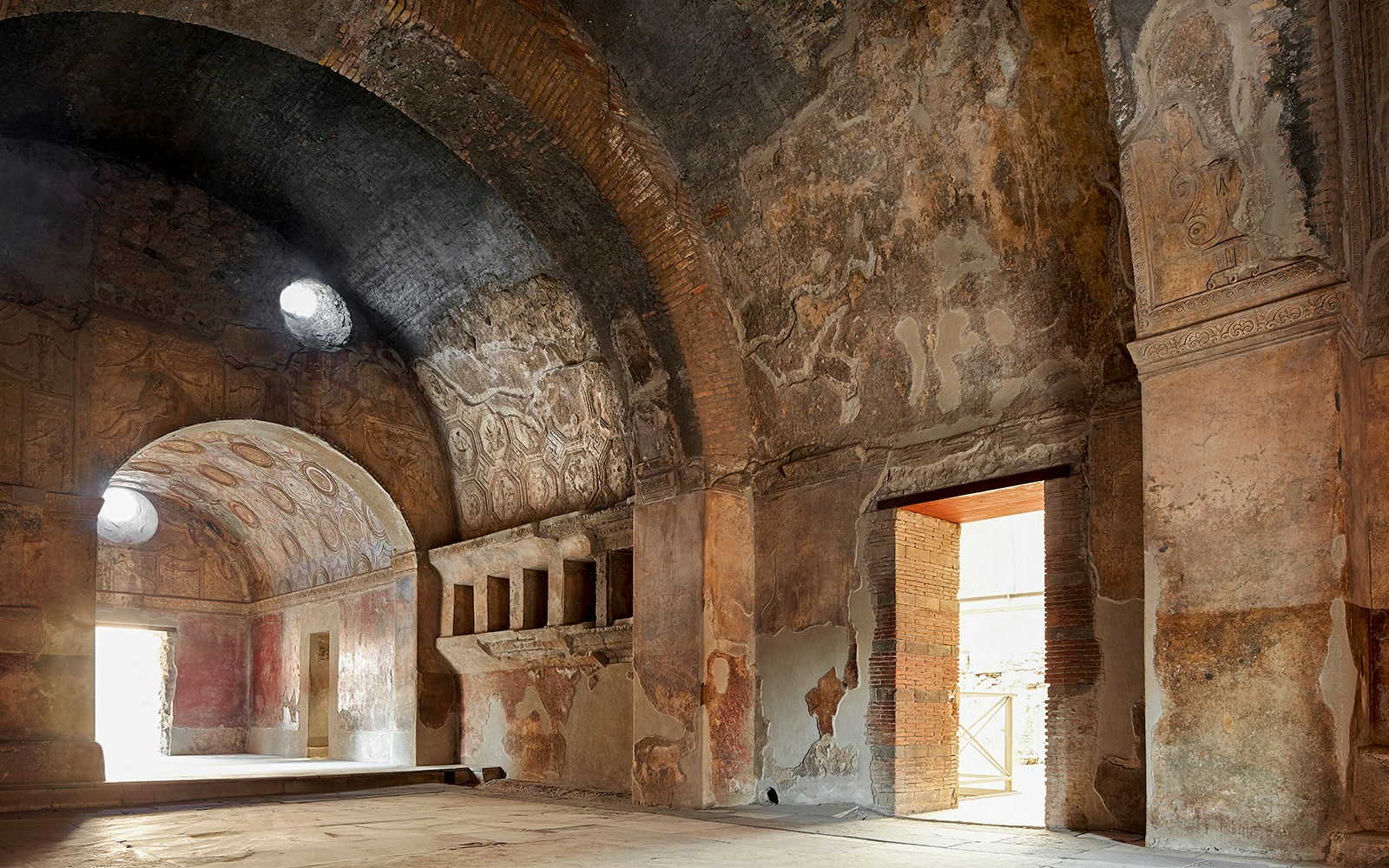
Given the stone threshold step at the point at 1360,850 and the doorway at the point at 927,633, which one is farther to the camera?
the doorway at the point at 927,633

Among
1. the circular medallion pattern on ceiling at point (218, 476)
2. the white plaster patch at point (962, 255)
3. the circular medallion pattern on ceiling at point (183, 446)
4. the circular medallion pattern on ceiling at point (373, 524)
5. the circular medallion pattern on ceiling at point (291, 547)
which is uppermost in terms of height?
the white plaster patch at point (962, 255)

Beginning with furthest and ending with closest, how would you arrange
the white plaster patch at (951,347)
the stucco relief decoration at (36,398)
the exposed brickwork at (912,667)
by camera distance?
1. the stucco relief decoration at (36,398)
2. the exposed brickwork at (912,667)
3. the white plaster patch at (951,347)

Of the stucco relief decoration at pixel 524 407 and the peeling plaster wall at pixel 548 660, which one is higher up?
the stucco relief decoration at pixel 524 407

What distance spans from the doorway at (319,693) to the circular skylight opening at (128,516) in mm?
2846

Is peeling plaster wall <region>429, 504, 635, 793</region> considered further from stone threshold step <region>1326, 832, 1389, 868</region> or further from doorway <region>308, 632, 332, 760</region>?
stone threshold step <region>1326, 832, 1389, 868</region>

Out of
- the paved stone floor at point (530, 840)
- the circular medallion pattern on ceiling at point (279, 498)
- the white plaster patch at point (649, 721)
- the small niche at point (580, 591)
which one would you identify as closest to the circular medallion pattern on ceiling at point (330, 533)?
the circular medallion pattern on ceiling at point (279, 498)

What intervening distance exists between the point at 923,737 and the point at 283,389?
7.11 meters

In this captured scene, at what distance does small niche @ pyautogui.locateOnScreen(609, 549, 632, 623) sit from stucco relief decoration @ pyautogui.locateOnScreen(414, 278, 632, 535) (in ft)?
1.65

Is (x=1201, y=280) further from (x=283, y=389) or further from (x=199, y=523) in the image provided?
(x=199, y=523)

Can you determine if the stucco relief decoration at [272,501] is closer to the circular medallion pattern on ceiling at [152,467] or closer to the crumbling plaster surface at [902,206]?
the circular medallion pattern on ceiling at [152,467]

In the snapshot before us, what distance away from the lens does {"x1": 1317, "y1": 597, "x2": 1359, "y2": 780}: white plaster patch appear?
4.73 metres

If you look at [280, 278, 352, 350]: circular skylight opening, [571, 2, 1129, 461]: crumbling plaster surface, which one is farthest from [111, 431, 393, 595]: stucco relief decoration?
[571, 2, 1129, 461]: crumbling plaster surface

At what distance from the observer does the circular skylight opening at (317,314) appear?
36.9 feet

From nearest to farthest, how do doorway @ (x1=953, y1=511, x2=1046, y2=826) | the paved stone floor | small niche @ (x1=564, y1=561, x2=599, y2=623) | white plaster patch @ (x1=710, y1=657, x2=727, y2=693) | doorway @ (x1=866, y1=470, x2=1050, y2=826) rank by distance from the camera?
the paved stone floor < doorway @ (x1=866, y1=470, x2=1050, y2=826) < white plaster patch @ (x1=710, y1=657, x2=727, y2=693) < small niche @ (x1=564, y1=561, x2=599, y2=623) < doorway @ (x1=953, y1=511, x2=1046, y2=826)
